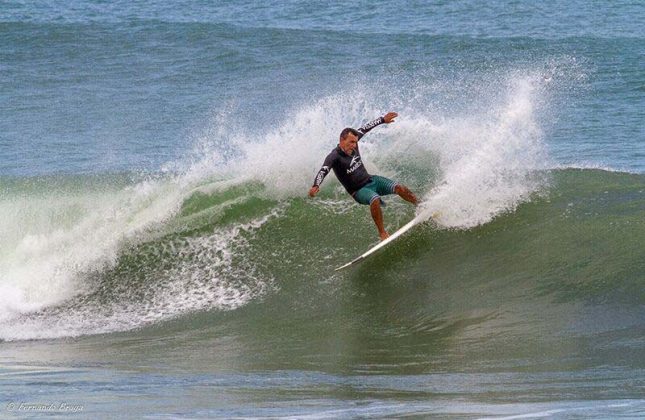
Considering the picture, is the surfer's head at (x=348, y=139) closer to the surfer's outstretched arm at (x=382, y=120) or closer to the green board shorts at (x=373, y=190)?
the surfer's outstretched arm at (x=382, y=120)

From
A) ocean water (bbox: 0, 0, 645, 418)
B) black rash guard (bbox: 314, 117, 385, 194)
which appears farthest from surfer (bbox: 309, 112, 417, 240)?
ocean water (bbox: 0, 0, 645, 418)

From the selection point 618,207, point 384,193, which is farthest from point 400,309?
point 618,207

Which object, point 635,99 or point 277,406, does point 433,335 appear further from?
point 635,99

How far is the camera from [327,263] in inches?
473

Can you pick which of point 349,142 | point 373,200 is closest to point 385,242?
point 373,200

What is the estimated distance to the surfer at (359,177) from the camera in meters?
11.6

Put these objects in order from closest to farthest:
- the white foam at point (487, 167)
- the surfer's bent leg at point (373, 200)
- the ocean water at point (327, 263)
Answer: the ocean water at point (327, 263), the surfer's bent leg at point (373, 200), the white foam at point (487, 167)

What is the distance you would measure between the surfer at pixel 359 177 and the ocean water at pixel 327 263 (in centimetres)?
58

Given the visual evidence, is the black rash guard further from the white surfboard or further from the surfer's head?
the white surfboard

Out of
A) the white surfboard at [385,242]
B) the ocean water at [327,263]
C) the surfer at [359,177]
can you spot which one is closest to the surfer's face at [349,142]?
the surfer at [359,177]

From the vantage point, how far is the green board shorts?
11.7 metres

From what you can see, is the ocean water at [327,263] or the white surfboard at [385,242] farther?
the white surfboard at [385,242]

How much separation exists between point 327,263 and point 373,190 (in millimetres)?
1023

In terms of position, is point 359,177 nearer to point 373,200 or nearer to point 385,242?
point 373,200
